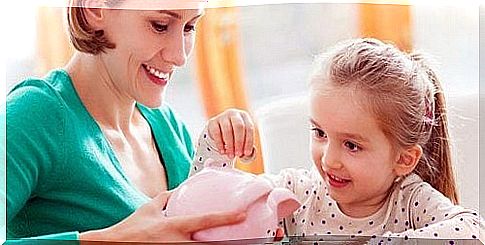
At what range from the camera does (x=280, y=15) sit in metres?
1.08

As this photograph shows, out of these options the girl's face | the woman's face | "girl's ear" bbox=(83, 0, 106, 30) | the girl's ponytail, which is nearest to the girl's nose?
the girl's face

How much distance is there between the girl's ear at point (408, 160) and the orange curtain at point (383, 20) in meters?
0.13

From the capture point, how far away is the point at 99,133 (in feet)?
3.57

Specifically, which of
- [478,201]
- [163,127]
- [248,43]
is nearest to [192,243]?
[163,127]

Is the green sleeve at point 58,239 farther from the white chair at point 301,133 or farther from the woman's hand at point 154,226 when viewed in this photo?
the white chair at point 301,133

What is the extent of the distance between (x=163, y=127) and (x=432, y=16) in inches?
14.5

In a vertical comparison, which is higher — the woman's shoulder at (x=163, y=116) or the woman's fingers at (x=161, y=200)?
the woman's shoulder at (x=163, y=116)

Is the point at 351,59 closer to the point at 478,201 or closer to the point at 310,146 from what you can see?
the point at 310,146

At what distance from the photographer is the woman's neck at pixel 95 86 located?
3.58ft

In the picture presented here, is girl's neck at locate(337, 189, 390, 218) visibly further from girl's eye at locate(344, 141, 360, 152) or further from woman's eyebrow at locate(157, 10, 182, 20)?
woman's eyebrow at locate(157, 10, 182, 20)

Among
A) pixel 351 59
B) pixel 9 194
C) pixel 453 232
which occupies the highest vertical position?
pixel 351 59

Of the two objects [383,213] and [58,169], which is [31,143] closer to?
[58,169]

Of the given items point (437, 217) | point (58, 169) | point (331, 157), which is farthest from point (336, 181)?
point (58, 169)

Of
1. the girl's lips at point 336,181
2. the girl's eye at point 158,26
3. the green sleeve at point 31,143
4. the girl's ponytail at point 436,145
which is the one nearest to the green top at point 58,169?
the green sleeve at point 31,143
